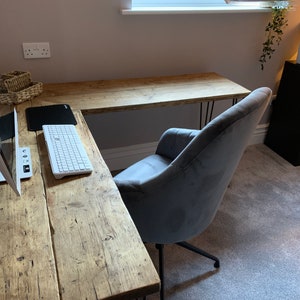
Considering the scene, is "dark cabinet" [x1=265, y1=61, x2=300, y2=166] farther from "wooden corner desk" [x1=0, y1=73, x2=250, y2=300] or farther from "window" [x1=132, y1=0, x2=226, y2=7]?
"wooden corner desk" [x1=0, y1=73, x2=250, y2=300]

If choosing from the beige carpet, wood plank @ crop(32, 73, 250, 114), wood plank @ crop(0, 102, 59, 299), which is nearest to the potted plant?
wood plank @ crop(32, 73, 250, 114)

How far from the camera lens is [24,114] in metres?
1.48

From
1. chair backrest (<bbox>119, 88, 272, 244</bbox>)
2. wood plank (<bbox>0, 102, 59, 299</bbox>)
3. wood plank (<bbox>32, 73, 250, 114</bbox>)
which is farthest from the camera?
wood plank (<bbox>32, 73, 250, 114</bbox>)

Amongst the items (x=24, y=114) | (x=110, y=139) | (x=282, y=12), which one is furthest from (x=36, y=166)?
(x=282, y=12)

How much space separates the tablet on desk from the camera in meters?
1.37

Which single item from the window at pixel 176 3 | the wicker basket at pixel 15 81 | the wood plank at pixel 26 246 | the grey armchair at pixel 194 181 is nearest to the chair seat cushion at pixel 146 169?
the grey armchair at pixel 194 181

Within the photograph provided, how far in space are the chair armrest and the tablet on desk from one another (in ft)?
1.63

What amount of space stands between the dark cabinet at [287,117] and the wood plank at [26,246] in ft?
6.90

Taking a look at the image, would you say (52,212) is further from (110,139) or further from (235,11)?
(235,11)

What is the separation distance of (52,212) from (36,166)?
0.26 metres

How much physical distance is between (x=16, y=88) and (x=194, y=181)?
1100 mm

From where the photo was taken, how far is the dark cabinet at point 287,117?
93.9 inches

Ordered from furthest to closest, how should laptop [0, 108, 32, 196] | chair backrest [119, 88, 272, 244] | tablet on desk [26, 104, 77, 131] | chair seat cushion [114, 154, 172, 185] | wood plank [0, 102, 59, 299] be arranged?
1. chair seat cushion [114, 154, 172, 185]
2. tablet on desk [26, 104, 77, 131]
3. chair backrest [119, 88, 272, 244]
4. laptop [0, 108, 32, 196]
5. wood plank [0, 102, 59, 299]

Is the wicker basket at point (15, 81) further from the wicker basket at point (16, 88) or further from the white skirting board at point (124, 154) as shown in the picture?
the white skirting board at point (124, 154)
